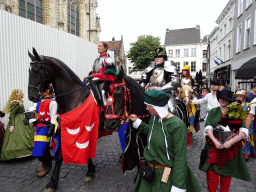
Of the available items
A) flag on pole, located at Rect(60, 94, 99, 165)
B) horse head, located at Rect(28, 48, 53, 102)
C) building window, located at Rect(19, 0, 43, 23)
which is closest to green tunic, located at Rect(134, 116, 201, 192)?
flag on pole, located at Rect(60, 94, 99, 165)

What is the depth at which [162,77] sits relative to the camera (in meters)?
4.14

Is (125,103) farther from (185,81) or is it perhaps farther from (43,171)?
(185,81)

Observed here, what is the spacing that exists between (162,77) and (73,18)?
63.5 feet

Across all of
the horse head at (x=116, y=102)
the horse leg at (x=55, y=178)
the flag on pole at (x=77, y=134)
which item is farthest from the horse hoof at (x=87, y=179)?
the horse head at (x=116, y=102)

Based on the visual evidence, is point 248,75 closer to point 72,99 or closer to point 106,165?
point 106,165

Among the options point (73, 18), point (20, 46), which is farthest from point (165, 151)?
point (73, 18)

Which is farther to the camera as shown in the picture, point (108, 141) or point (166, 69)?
point (108, 141)

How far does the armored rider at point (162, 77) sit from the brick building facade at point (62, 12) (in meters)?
13.9

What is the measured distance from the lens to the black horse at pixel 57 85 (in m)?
3.00

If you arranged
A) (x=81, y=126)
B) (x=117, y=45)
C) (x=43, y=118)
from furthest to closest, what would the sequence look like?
(x=117, y=45) → (x=43, y=118) → (x=81, y=126)

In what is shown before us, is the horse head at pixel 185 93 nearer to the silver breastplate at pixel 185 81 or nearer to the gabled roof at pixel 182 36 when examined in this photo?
the silver breastplate at pixel 185 81

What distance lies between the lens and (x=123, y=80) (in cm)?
271

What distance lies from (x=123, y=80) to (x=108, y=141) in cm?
406

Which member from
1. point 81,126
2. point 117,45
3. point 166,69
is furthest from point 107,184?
point 117,45
